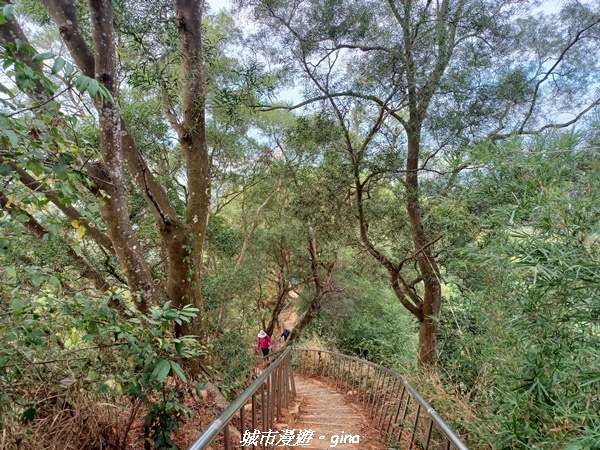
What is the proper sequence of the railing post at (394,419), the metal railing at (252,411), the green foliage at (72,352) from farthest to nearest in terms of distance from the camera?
the railing post at (394,419), the green foliage at (72,352), the metal railing at (252,411)

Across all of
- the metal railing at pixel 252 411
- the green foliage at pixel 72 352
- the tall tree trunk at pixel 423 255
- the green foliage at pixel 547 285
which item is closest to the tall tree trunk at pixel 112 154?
the green foliage at pixel 72 352

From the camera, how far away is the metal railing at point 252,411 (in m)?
1.41

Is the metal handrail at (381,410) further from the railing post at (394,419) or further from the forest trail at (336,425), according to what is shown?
the forest trail at (336,425)

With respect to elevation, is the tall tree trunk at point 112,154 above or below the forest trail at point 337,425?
above

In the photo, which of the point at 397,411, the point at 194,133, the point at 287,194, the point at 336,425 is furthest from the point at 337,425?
the point at 287,194

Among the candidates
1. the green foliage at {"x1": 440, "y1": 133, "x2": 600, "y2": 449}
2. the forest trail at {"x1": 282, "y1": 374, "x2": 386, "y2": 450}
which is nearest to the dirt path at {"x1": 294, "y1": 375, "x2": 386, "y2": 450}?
the forest trail at {"x1": 282, "y1": 374, "x2": 386, "y2": 450}

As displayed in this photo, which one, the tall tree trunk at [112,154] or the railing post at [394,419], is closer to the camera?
the tall tree trunk at [112,154]

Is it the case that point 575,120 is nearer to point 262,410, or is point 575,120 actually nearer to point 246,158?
point 262,410

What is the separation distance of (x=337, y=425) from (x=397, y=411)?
0.80 metres

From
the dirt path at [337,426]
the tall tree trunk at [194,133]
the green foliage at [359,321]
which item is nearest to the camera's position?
the dirt path at [337,426]

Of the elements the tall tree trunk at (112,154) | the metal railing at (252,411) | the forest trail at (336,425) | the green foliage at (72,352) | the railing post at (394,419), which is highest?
the tall tree trunk at (112,154)

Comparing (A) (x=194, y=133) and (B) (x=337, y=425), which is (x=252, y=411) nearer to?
(B) (x=337, y=425)

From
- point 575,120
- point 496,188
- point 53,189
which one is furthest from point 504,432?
point 575,120

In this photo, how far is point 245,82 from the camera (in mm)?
3797
